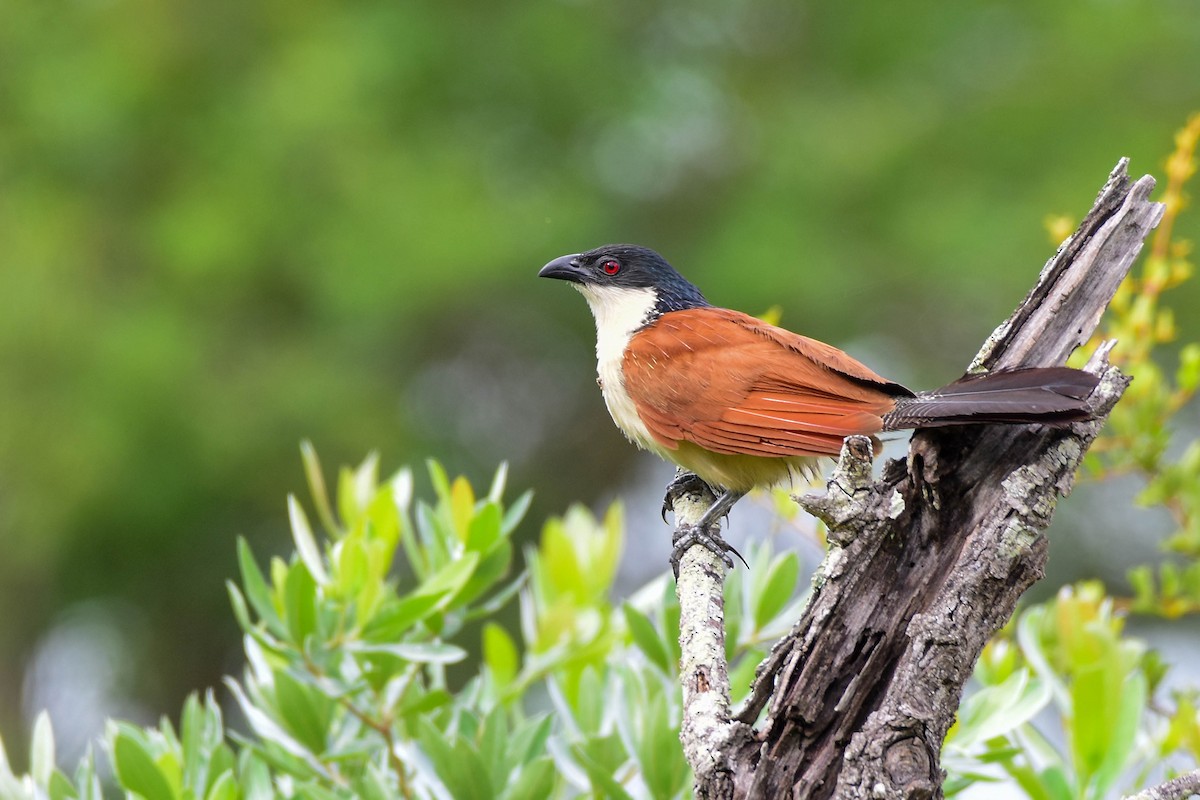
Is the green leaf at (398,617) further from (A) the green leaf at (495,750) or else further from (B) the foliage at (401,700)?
(A) the green leaf at (495,750)

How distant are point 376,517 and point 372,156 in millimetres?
5133

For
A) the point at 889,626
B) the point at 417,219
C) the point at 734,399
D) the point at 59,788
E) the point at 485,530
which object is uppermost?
the point at 417,219

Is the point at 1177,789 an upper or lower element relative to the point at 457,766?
upper

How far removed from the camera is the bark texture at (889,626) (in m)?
1.45

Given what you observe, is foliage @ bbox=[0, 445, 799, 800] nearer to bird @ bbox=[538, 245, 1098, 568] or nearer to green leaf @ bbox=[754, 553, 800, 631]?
green leaf @ bbox=[754, 553, 800, 631]

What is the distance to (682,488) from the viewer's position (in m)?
3.08

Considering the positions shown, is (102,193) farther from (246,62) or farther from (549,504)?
(549,504)

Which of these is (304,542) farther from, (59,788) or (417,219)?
(417,219)

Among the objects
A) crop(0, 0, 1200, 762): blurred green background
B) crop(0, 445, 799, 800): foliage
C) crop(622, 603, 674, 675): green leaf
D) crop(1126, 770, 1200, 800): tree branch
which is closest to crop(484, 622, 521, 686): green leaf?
crop(0, 445, 799, 800): foliage

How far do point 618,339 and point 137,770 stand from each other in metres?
1.79

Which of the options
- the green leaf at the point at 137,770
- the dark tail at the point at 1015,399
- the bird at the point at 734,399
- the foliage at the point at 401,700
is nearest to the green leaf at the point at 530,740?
the foliage at the point at 401,700

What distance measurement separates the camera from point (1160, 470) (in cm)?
272

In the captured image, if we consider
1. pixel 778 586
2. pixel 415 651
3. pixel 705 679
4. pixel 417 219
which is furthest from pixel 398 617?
pixel 417 219

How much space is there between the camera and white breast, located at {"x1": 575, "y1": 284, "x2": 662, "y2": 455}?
9.94 ft
